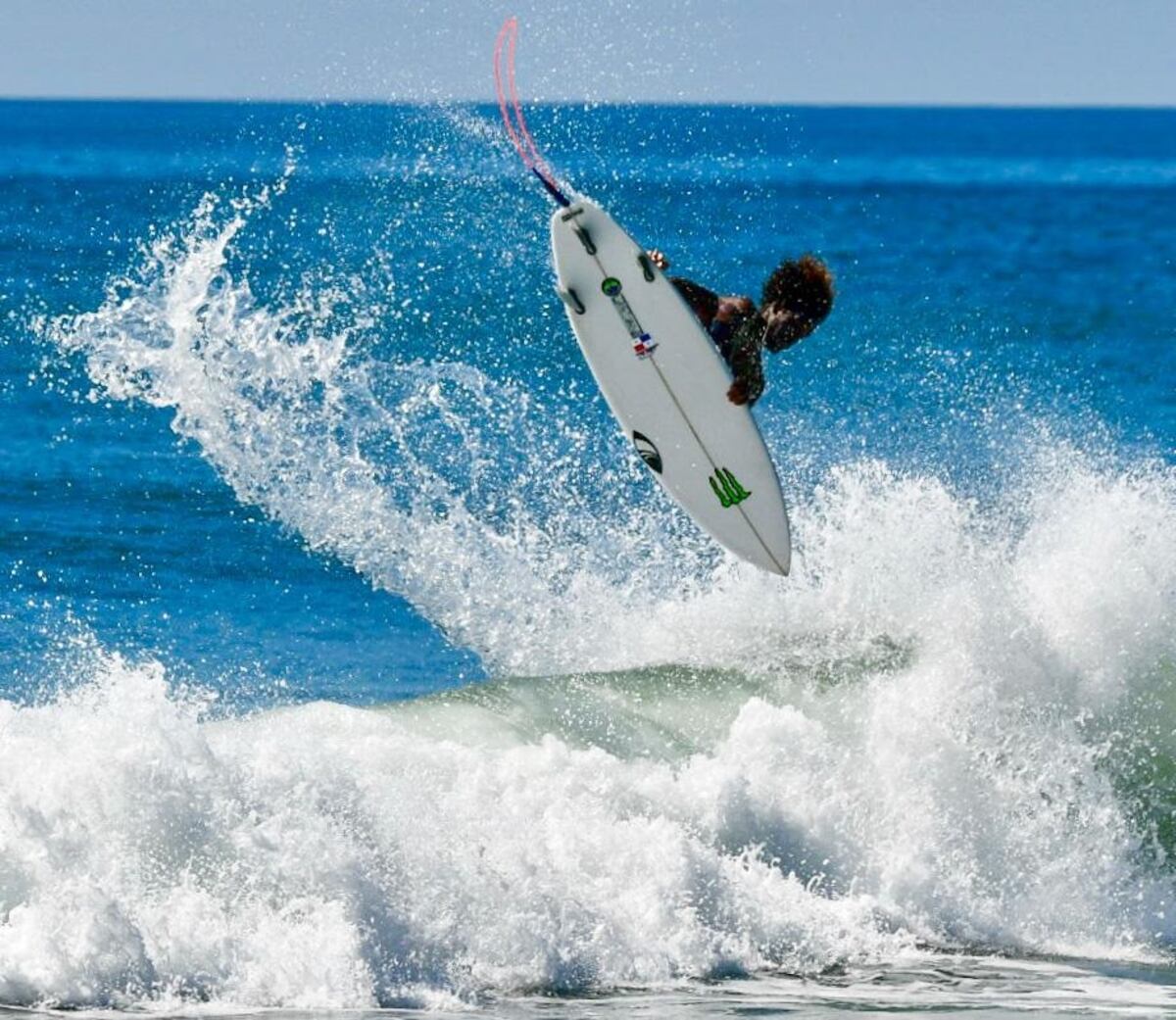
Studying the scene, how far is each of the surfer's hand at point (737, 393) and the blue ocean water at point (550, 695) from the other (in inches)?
→ 56.9

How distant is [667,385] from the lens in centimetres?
1260

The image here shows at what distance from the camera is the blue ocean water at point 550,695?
29.3 ft

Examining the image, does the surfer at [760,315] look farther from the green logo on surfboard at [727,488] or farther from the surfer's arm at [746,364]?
the green logo on surfboard at [727,488]

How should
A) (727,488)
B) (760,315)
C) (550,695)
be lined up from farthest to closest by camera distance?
(727,488), (550,695), (760,315)

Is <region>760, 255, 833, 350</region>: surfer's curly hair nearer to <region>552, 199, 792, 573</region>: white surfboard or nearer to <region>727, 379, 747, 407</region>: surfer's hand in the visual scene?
<region>727, 379, 747, 407</region>: surfer's hand

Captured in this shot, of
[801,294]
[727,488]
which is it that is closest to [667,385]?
[727,488]

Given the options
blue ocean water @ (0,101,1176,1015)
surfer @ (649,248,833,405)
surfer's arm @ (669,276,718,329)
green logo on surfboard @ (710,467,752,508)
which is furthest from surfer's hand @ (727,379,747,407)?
blue ocean water @ (0,101,1176,1015)

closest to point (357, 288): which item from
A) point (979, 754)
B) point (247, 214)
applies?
point (247, 214)

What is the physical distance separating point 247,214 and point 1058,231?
21440mm

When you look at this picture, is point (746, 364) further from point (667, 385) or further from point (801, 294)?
point (801, 294)

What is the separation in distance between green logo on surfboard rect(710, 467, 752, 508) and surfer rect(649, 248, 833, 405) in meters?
0.48

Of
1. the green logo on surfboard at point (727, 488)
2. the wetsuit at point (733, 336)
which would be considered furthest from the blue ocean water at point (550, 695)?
the wetsuit at point (733, 336)

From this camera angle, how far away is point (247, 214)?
43406 mm

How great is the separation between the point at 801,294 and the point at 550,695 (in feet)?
9.26
